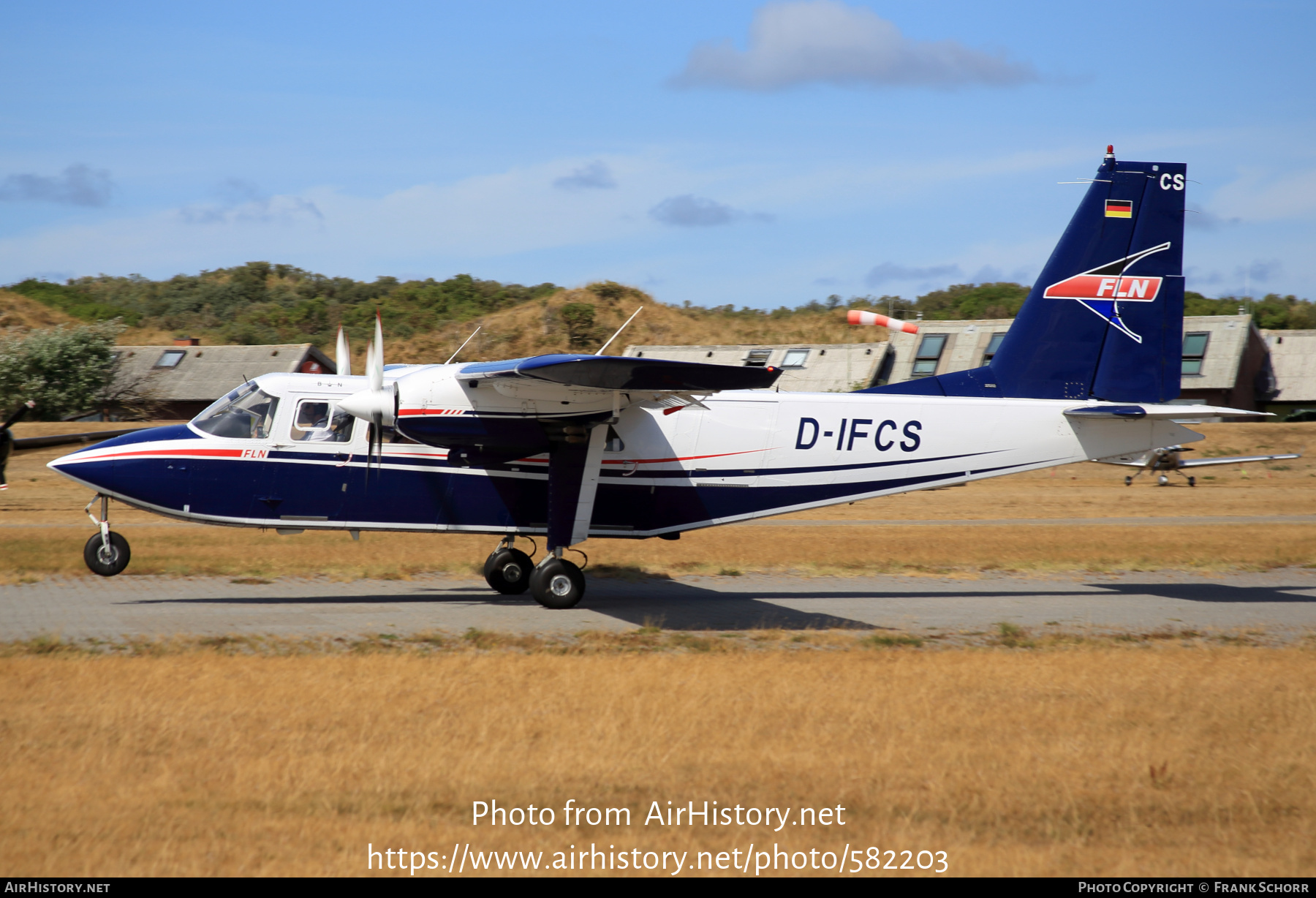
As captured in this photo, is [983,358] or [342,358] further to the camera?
[983,358]

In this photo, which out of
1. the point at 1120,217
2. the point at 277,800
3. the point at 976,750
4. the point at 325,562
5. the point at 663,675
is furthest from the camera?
the point at 325,562

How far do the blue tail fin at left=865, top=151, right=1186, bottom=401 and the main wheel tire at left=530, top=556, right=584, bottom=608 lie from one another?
6.02m

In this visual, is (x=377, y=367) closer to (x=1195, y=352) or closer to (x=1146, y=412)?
(x=1146, y=412)

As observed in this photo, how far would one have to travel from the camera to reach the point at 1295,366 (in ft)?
166

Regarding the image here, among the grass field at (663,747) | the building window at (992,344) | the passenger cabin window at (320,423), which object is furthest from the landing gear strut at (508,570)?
the building window at (992,344)

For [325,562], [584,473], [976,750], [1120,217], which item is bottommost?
[325,562]

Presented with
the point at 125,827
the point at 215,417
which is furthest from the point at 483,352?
the point at 125,827

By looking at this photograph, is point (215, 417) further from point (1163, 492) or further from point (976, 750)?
point (1163, 492)

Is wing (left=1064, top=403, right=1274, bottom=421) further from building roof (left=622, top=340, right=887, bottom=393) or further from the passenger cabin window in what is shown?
building roof (left=622, top=340, right=887, bottom=393)

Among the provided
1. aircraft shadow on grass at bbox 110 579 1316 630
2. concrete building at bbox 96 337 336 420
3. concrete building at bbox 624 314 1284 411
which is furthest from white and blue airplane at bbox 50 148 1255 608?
concrete building at bbox 624 314 1284 411

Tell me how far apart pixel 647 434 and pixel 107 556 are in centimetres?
795

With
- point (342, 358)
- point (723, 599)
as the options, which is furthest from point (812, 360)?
point (342, 358)

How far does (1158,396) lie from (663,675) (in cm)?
1076

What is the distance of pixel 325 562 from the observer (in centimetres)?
1858
